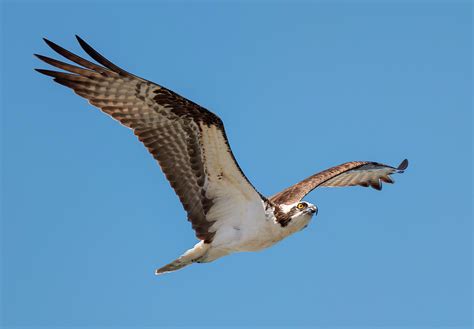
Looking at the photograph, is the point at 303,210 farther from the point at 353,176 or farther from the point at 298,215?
the point at 353,176

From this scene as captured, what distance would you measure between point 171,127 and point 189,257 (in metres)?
1.69

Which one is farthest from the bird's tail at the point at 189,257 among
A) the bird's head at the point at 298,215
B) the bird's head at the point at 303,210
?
the bird's head at the point at 303,210

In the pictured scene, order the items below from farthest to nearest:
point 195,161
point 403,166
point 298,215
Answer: point 403,166, point 195,161, point 298,215

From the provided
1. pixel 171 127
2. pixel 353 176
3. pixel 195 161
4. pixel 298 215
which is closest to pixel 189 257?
pixel 195 161

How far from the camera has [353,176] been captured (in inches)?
550

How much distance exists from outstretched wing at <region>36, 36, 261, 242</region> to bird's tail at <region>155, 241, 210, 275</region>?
0.65 m

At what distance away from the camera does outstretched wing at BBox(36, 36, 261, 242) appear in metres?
10.5

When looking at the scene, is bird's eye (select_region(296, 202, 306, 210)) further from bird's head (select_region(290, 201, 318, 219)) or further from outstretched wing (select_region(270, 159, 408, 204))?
outstretched wing (select_region(270, 159, 408, 204))

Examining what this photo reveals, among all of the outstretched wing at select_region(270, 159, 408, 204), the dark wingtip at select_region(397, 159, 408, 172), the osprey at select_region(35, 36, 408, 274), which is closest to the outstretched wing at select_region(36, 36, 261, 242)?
the osprey at select_region(35, 36, 408, 274)

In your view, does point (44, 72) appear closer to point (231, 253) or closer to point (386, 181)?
point (231, 253)

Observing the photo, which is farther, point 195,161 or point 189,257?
point 189,257

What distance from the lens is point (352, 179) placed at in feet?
46.0

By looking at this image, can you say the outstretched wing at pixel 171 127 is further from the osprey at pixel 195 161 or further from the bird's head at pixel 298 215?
the bird's head at pixel 298 215

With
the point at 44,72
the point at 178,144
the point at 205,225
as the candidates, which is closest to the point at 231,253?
the point at 205,225
